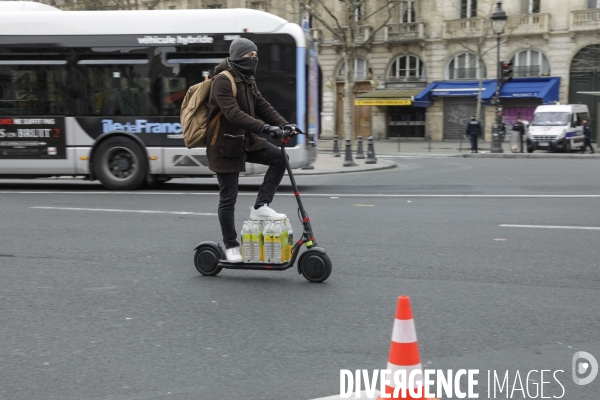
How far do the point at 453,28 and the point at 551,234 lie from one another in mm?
35885

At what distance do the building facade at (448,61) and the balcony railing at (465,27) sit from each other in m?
0.06

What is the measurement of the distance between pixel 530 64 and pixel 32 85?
31983 mm

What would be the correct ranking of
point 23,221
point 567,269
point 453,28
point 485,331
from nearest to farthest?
point 485,331 < point 567,269 < point 23,221 < point 453,28

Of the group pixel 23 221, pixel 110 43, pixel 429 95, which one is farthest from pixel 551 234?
pixel 429 95

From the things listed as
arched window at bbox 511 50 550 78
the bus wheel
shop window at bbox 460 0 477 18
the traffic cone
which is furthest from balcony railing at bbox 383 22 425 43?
the traffic cone

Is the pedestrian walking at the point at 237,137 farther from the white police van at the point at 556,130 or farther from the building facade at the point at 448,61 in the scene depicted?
the building facade at the point at 448,61

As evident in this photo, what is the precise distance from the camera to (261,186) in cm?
595

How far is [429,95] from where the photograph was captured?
42.4 m

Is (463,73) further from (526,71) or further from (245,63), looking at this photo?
(245,63)

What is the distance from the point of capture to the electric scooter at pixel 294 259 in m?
5.87

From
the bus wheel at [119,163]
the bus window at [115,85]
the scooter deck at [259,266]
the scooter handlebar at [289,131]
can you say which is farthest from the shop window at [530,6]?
the scooter deck at [259,266]

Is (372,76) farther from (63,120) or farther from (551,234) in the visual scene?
(551,234)

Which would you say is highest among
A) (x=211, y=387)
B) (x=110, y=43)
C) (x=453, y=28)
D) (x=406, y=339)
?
(x=453, y=28)

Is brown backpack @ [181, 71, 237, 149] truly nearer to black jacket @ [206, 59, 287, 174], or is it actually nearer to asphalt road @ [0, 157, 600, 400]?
black jacket @ [206, 59, 287, 174]
